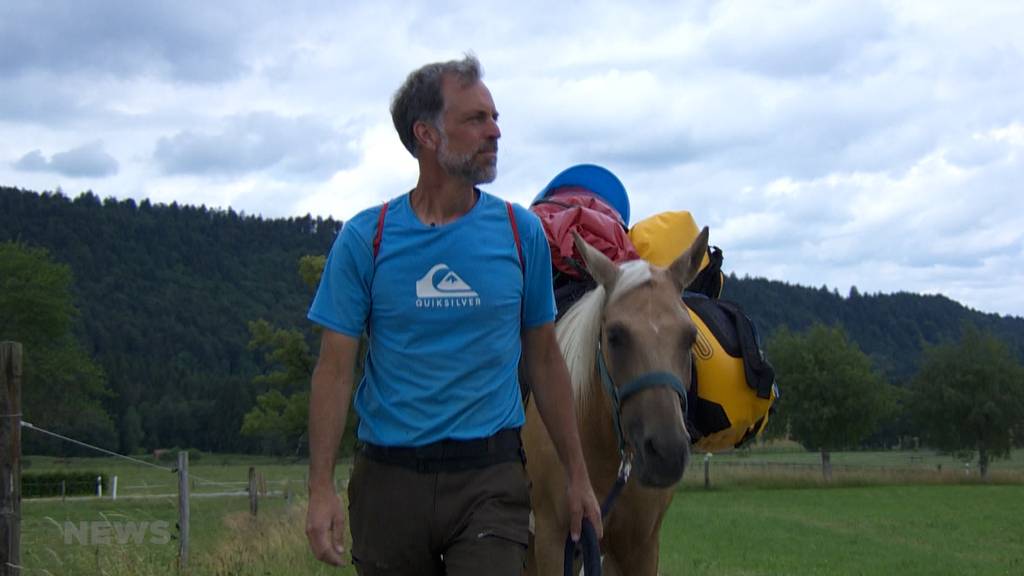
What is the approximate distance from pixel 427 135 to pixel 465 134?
0.12 m

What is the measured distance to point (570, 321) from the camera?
4.72 meters

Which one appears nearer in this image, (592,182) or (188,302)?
(592,182)

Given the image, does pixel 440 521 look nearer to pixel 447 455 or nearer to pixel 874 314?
pixel 447 455

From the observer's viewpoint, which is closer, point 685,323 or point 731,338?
point 685,323

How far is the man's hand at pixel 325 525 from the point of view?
9.30 feet

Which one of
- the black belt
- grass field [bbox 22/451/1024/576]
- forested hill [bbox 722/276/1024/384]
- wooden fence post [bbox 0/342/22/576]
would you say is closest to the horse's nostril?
the black belt

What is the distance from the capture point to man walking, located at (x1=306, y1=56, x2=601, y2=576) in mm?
3008

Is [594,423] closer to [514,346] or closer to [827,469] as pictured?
[514,346]

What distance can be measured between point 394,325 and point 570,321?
177 centimetres

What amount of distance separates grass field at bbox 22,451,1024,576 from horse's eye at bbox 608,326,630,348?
4.55m

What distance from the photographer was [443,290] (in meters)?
3.02

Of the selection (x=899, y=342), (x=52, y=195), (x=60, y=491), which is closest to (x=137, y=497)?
(x=60, y=491)

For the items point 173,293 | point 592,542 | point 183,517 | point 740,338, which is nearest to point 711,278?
point 740,338

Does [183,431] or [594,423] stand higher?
[594,423]
